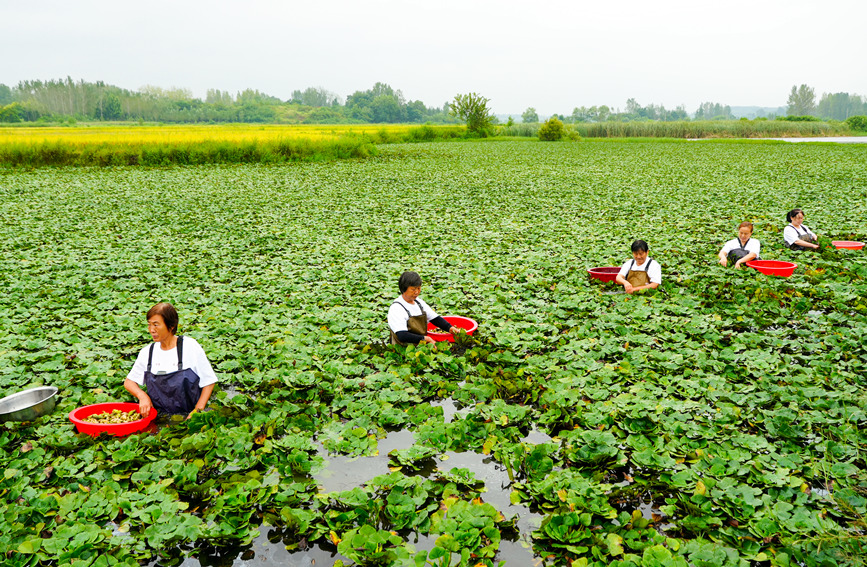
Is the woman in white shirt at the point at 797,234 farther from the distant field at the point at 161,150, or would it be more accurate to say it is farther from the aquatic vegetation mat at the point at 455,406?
the distant field at the point at 161,150

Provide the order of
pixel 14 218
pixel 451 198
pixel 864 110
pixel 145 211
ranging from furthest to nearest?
pixel 864 110 → pixel 451 198 → pixel 145 211 → pixel 14 218

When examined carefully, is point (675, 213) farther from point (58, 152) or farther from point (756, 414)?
point (58, 152)

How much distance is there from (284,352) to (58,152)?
2242cm

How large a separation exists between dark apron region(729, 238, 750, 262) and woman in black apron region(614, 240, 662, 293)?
1546mm

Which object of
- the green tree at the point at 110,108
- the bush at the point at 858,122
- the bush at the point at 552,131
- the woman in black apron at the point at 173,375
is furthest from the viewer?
the green tree at the point at 110,108

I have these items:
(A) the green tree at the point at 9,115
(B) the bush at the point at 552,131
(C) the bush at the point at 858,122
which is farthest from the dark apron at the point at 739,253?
(A) the green tree at the point at 9,115

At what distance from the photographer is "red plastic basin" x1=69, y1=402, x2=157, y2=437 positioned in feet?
11.6

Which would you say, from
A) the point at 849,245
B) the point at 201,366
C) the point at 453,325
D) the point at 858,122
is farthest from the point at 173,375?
the point at 858,122

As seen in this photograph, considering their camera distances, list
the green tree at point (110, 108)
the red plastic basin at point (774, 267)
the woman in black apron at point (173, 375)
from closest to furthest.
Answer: the woman in black apron at point (173, 375)
the red plastic basin at point (774, 267)
the green tree at point (110, 108)

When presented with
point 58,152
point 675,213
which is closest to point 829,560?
point 675,213

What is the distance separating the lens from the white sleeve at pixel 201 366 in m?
3.80

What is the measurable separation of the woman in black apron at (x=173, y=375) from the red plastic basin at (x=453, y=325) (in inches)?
77.5

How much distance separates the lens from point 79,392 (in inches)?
163

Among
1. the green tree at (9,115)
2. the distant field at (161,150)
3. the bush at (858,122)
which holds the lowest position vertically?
the distant field at (161,150)
